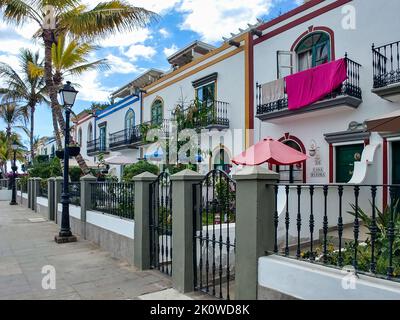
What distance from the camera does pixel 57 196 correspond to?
1302 centimetres

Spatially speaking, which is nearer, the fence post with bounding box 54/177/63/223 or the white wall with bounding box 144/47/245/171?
the fence post with bounding box 54/177/63/223

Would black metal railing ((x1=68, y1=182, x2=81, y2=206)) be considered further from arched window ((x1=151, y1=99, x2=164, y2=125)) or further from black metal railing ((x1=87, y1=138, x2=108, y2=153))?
black metal railing ((x1=87, y1=138, x2=108, y2=153))

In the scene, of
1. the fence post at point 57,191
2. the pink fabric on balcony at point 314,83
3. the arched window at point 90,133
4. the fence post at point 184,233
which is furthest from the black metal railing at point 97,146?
the fence post at point 184,233

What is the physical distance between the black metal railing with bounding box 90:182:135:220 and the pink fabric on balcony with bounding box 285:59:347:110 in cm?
603

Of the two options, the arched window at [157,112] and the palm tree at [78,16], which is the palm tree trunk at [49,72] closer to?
the palm tree at [78,16]

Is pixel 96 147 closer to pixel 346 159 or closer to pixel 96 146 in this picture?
pixel 96 146

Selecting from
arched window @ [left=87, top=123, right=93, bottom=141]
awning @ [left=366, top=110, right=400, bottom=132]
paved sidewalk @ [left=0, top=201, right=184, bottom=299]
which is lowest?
paved sidewalk @ [left=0, top=201, right=184, bottom=299]

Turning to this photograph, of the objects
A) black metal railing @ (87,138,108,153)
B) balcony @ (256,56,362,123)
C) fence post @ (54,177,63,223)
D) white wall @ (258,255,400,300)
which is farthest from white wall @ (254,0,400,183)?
black metal railing @ (87,138,108,153)

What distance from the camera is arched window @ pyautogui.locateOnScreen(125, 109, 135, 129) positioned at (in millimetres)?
22497

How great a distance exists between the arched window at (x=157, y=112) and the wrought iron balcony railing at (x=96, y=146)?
8088mm

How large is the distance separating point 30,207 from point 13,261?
44.4 ft

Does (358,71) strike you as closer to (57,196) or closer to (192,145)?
(192,145)

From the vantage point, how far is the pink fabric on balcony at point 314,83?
30.5ft
